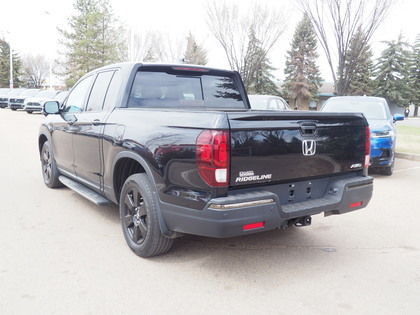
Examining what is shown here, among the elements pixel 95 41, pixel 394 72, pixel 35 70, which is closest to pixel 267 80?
pixel 394 72

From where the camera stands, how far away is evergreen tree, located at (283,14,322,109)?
47.7 metres

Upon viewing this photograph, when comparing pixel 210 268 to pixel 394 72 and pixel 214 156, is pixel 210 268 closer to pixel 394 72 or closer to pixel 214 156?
pixel 214 156

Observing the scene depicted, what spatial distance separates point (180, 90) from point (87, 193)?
174cm

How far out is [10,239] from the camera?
4.19m

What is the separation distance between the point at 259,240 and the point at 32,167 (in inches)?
238

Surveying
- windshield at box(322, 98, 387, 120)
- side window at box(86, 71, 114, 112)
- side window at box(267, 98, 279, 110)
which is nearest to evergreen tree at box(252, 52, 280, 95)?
side window at box(267, 98, 279, 110)

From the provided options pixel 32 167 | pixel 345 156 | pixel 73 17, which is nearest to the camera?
pixel 345 156

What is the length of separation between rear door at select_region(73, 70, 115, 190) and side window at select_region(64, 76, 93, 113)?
0.72 ft

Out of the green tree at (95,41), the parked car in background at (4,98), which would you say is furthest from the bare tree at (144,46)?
the parked car in background at (4,98)

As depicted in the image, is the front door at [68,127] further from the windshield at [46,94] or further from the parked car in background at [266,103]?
the windshield at [46,94]

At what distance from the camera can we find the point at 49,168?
649 cm

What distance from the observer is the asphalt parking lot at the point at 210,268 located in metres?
2.96

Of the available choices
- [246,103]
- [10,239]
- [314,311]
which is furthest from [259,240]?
[10,239]

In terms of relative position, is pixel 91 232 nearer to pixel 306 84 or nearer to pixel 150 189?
pixel 150 189
